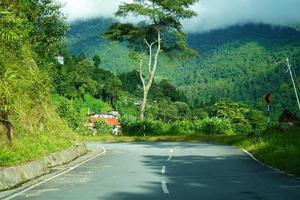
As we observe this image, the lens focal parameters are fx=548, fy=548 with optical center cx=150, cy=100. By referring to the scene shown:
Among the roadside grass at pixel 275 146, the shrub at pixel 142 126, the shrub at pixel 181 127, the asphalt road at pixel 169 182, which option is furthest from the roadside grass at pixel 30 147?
the shrub at pixel 181 127

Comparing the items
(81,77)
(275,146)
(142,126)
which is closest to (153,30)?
(142,126)

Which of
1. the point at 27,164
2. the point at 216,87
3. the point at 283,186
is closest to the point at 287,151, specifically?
the point at 283,186

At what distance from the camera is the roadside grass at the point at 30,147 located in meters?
17.9

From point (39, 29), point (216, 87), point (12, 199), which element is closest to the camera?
point (12, 199)

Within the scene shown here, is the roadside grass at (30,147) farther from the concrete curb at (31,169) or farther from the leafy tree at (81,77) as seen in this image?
the leafy tree at (81,77)

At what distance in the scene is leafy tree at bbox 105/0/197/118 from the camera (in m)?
56.1

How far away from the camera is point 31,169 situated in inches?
715

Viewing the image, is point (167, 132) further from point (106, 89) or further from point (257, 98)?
point (257, 98)

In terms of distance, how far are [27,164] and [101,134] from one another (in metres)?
38.5

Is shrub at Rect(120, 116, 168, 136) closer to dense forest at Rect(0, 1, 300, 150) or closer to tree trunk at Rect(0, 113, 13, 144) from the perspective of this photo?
dense forest at Rect(0, 1, 300, 150)

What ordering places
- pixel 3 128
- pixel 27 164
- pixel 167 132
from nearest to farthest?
pixel 27 164 → pixel 3 128 → pixel 167 132

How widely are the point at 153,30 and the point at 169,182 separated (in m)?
43.3

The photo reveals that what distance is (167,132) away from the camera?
53938 millimetres

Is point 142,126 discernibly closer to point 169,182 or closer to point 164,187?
point 169,182
